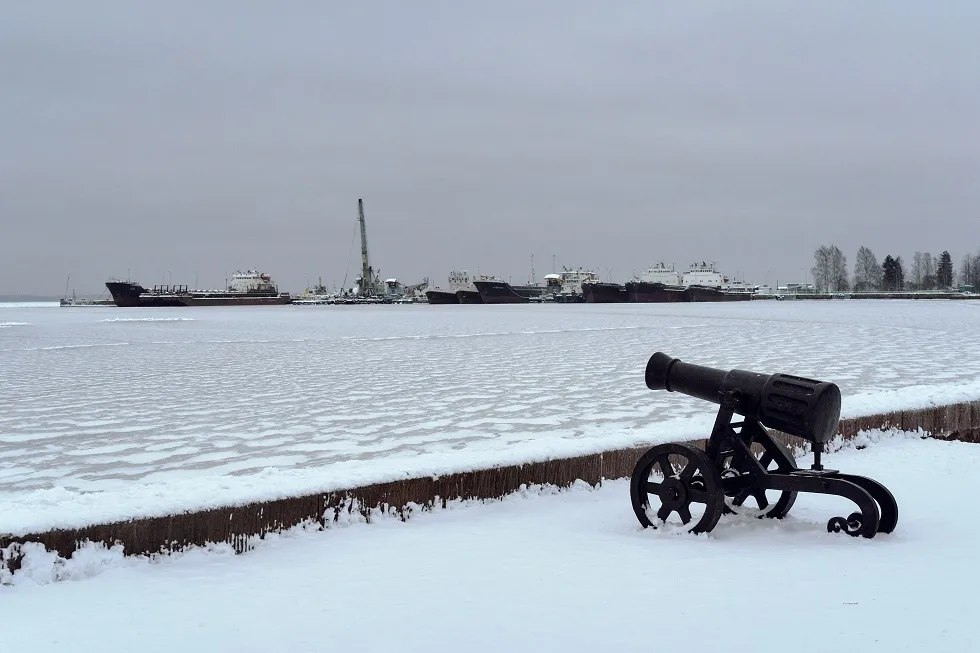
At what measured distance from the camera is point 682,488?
4.59m

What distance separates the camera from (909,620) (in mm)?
3279

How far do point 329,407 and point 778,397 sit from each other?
263 inches

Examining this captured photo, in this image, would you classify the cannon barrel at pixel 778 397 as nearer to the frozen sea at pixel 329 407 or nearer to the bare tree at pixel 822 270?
the frozen sea at pixel 329 407

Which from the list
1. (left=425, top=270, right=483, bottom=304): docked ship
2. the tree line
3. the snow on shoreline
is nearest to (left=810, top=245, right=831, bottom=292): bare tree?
the tree line

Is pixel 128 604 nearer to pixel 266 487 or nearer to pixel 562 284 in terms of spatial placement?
pixel 266 487

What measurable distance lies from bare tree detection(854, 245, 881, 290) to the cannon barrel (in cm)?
17117

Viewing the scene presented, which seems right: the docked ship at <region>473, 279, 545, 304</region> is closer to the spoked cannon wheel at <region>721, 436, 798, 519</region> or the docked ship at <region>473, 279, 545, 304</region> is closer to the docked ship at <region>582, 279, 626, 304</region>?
the docked ship at <region>582, 279, 626, 304</region>

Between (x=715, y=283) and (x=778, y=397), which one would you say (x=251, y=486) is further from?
→ (x=715, y=283)

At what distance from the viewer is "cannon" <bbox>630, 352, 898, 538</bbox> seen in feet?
14.1

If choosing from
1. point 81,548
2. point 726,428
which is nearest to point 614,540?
point 726,428

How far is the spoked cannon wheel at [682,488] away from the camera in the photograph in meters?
4.43

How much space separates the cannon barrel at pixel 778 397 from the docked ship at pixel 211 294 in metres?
115

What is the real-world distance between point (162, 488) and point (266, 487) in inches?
23.7

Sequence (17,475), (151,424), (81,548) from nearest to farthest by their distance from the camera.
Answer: (81,548) → (17,475) → (151,424)
